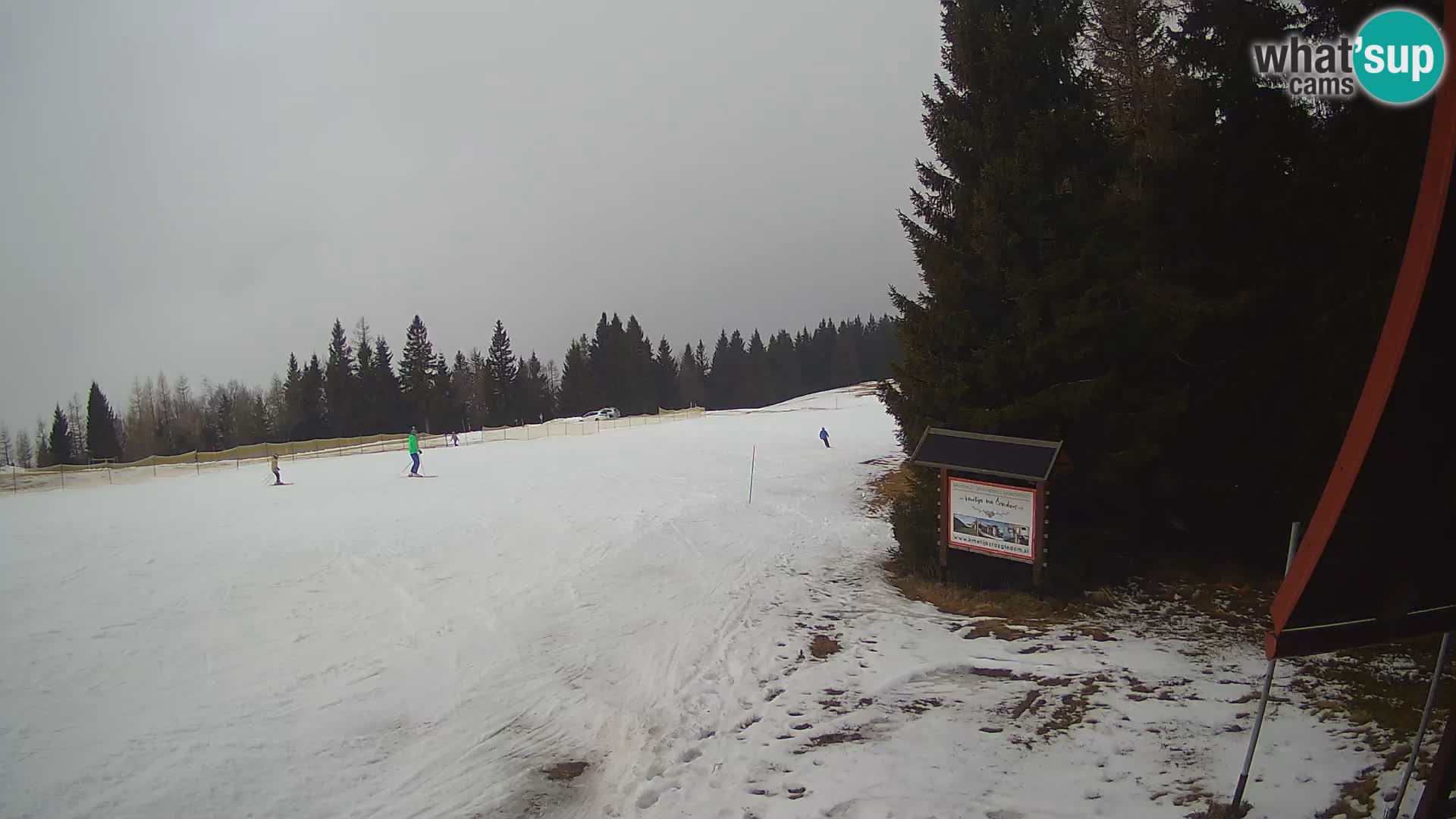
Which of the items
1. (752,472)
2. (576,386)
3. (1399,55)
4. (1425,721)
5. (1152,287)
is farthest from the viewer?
(576,386)

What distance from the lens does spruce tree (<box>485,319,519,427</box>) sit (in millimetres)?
89250

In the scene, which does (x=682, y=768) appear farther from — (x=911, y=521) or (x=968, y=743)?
(x=911, y=521)

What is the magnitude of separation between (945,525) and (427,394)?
264ft

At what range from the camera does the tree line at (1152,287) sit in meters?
9.70

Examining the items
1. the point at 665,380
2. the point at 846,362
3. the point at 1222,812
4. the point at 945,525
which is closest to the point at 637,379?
the point at 665,380

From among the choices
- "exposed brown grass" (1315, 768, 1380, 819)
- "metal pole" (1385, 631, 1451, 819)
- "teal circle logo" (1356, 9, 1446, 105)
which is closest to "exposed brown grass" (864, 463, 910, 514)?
"teal circle logo" (1356, 9, 1446, 105)

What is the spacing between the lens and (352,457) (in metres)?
35.9

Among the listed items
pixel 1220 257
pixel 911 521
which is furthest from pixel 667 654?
pixel 1220 257

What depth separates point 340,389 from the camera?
77000 mm

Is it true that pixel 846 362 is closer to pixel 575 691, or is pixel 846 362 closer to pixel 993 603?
pixel 993 603

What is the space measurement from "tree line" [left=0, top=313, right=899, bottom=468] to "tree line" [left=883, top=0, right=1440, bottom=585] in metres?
72.3

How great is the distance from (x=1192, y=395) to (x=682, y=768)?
962 cm

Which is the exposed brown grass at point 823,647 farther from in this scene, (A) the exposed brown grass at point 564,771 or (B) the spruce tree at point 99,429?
(B) the spruce tree at point 99,429

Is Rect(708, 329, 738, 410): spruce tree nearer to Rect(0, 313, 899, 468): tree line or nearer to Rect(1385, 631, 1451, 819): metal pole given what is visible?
Rect(0, 313, 899, 468): tree line
